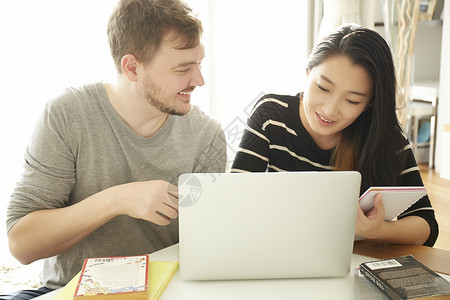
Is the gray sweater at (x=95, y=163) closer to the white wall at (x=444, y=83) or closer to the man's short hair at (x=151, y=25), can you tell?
the man's short hair at (x=151, y=25)

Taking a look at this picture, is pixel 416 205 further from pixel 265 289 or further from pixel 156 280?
pixel 156 280

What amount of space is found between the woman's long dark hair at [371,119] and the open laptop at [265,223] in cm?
50

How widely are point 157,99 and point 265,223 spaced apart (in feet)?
1.83

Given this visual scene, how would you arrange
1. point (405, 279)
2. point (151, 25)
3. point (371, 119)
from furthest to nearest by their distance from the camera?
point (371, 119), point (151, 25), point (405, 279)

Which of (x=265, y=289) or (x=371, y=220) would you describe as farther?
(x=371, y=220)

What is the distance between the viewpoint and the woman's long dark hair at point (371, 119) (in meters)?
1.32

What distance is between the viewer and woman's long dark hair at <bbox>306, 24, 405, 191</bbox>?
4.33 ft

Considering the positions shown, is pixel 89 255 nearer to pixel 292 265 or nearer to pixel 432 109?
pixel 292 265

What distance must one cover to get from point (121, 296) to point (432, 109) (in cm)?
360

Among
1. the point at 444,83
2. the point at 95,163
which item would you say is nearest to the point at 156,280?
the point at 95,163

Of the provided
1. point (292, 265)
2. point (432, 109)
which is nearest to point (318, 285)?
point (292, 265)

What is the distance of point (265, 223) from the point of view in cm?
91

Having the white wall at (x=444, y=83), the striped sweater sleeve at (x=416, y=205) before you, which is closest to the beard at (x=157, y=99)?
the striped sweater sleeve at (x=416, y=205)

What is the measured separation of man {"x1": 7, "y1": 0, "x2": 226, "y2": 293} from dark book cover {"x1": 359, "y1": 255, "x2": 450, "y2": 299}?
528 millimetres
